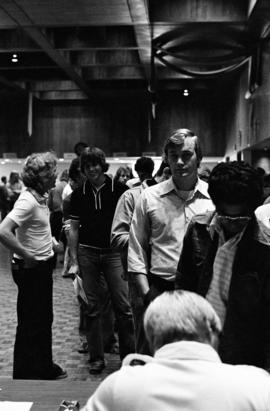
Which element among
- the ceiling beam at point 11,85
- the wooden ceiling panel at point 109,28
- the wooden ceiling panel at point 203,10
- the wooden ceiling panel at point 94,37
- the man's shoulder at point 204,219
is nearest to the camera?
the man's shoulder at point 204,219

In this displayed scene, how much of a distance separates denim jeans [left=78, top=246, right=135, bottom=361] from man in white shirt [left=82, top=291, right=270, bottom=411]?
302cm

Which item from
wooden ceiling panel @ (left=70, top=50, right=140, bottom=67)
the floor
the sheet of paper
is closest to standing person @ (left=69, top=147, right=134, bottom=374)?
the floor

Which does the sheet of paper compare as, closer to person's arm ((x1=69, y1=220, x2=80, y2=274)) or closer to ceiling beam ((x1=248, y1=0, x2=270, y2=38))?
person's arm ((x1=69, y1=220, x2=80, y2=274))

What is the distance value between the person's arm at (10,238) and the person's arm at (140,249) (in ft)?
2.94

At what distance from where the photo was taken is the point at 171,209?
2857 mm

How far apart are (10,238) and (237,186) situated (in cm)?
181

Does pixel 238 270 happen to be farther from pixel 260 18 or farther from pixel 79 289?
pixel 260 18

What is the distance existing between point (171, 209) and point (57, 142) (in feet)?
61.9

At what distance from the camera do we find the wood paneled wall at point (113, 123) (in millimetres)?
20281

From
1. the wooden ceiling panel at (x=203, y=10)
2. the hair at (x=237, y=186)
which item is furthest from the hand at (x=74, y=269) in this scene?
the wooden ceiling panel at (x=203, y=10)

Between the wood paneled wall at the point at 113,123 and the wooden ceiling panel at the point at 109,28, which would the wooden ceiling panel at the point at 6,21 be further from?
the wood paneled wall at the point at 113,123

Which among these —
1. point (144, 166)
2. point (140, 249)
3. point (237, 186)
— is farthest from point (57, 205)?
point (237, 186)

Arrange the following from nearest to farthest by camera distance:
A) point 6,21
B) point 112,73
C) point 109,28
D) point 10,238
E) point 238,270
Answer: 1. point 238,270
2. point 10,238
3. point 6,21
4. point 109,28
5. point 112,73

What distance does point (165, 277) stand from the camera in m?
2.84
